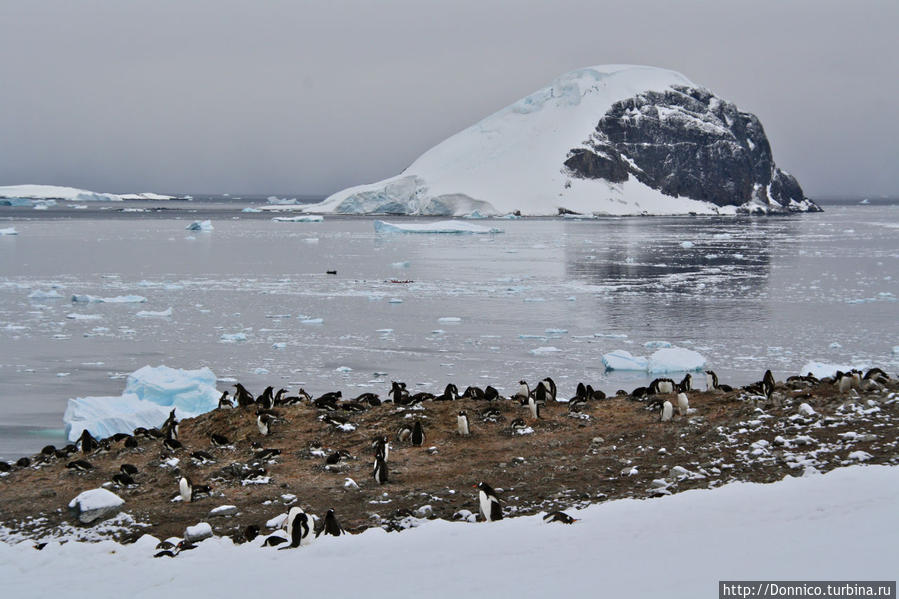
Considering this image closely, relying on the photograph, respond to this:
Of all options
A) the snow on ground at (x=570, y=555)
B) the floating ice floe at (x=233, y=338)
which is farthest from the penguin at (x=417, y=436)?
the floating ice floe at (x=233, y=338)

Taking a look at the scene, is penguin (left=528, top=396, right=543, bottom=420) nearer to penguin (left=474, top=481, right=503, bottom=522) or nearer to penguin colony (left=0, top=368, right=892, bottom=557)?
penguin colony (left=0, top=368, right=892, bottom=557)

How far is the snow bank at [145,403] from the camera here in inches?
424

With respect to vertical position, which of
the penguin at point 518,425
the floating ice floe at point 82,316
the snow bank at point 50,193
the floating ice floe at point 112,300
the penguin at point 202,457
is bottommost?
the penguin at point 202,457

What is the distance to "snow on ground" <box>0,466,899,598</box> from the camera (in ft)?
15.7

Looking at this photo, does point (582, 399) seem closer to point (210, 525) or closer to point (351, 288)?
point (210, 525)

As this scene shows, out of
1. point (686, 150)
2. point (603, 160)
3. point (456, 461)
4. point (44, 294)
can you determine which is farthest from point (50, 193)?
point (456, 461)

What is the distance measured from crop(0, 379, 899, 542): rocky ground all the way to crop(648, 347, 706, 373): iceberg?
Result: 4.15m

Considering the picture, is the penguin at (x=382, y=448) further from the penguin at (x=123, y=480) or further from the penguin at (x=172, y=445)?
the penguin at (x=123, y=480)

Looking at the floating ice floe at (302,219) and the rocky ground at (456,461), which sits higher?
the floating ice floe at (302,219)

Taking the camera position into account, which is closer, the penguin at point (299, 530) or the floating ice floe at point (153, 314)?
the penguin at point (299, 530)

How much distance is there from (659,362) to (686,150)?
108 meters

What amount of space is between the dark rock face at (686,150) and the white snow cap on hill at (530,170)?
1.76 m

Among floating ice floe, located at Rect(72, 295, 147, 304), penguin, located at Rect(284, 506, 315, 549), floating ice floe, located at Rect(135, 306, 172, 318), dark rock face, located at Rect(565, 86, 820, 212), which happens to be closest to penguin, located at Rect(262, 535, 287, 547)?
penguin, located at Rect(284, 506, 315, 549)

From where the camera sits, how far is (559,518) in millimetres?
5980
